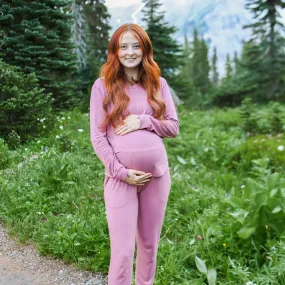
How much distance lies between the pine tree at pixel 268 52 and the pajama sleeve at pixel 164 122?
16.8 meters

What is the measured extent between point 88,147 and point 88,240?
3.38m

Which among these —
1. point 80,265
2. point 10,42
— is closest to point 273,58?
point 10,42

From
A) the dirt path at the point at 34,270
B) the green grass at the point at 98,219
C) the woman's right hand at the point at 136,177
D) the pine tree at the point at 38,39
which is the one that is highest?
the pine tree at the point at 38,39

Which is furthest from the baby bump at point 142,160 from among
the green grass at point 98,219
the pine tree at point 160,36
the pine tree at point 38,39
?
the pine tree at point 160,36

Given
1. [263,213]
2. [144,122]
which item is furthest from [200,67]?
[144,122]

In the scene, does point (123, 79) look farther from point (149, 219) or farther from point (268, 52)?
point (268, 52)

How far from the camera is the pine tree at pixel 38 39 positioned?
8.73 meters

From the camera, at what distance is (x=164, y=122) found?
2.61 meters

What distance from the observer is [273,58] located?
18.3m

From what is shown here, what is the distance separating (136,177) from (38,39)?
297 inches

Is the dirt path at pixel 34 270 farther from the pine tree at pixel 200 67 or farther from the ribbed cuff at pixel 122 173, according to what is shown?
the pine tree at pixel 200 67

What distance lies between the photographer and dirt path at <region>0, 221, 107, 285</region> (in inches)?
142

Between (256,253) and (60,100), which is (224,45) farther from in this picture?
(256,253)

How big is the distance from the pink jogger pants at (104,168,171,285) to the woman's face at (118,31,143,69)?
81 centimetres
